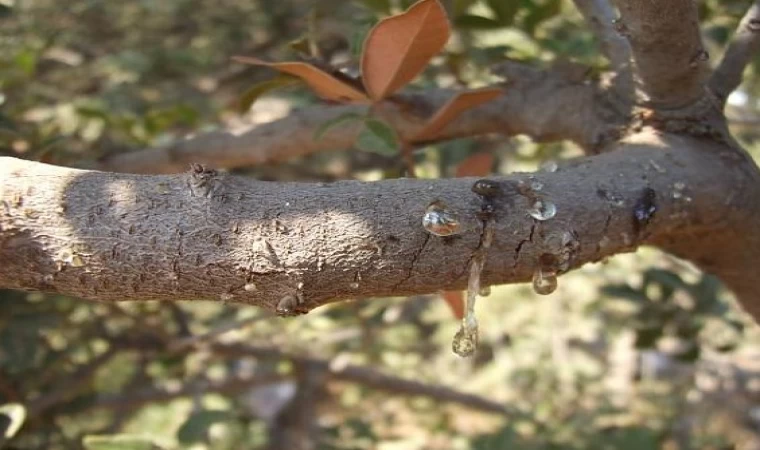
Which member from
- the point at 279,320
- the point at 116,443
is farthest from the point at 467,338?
the point at 279,320

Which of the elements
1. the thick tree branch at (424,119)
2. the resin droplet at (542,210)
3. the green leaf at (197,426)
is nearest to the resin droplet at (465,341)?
the resin droplet at (542,210)

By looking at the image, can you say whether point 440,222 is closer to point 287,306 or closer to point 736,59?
point 287,306

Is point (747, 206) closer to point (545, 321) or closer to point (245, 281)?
point (245, 281)

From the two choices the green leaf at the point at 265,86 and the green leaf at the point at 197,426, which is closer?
the green leaf at the point at 265,86

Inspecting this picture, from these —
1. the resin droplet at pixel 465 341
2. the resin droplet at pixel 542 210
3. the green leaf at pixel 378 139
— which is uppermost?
the green leaf at pixel 378 139

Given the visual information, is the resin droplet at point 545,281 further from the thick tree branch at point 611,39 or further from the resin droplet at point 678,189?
the thick tree branch at point 611,39
